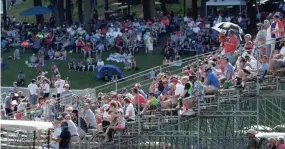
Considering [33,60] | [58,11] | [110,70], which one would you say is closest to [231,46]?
[110,70]

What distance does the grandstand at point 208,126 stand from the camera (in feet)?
95.0

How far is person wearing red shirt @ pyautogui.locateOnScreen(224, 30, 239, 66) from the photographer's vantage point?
30094mm

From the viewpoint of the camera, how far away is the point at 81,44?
52.1m

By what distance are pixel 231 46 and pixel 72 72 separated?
65.3ft

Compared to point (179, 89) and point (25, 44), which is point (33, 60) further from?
point (179, 89)

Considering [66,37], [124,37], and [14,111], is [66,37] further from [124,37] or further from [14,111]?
[14,111]

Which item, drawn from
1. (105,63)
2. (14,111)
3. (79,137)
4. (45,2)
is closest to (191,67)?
(79,137)

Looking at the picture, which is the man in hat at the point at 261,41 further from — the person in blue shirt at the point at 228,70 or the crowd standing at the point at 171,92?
the person in blue shirt at the point at 228,70

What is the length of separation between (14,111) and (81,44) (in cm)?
1476

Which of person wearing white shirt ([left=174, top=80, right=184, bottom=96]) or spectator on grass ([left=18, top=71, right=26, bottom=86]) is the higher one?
person wearing white shirt ([left=174, top=80, right=184, bottom=96])

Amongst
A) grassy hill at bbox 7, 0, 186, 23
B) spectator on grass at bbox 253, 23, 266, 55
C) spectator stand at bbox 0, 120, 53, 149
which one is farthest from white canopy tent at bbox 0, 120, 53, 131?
grassy hill at bbox 7, 0, 186, 23

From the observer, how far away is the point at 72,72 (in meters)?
49.6

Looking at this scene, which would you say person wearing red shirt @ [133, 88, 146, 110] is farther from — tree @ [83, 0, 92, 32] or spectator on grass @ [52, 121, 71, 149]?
tree @ [83, 0, 92, 32]

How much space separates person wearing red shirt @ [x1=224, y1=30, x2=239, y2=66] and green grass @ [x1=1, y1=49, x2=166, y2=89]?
16472 millimetres
